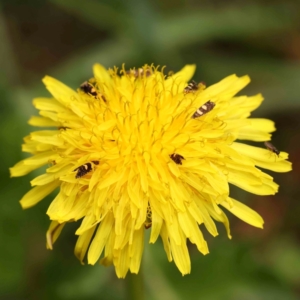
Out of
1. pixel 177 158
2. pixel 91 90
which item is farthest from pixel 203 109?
pixel 91 90

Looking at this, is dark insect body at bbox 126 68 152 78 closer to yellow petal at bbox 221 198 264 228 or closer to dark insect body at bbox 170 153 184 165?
dark insect body at bbox 170 153 184 165

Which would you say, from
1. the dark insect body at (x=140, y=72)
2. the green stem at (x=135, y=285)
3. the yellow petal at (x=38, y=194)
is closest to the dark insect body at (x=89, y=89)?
the dark insect body at (x=140, y=72)

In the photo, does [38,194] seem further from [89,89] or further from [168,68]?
[168,68]

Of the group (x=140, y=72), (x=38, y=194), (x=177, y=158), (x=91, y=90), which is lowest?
(x=38, y=194)

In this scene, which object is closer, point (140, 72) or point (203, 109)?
point (203, 109)

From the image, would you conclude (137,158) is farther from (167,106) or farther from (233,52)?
(233,52)

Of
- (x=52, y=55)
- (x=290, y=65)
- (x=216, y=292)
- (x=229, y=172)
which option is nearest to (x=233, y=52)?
(x=290, y=65)
